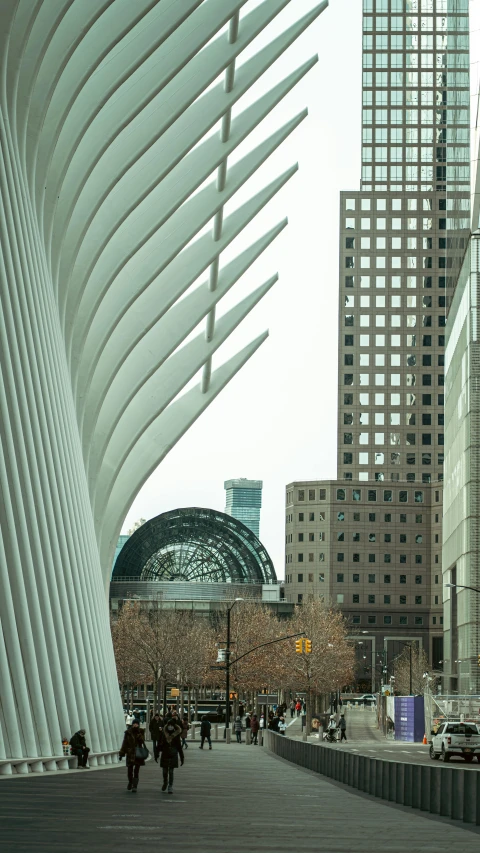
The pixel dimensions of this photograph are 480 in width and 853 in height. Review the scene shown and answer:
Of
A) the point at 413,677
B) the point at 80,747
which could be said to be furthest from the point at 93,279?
the point at 413,677

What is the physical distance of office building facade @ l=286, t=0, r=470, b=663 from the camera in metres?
147

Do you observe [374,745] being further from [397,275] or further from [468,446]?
[397,275]

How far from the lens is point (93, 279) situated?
96.4 feet

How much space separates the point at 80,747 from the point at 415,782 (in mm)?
7974

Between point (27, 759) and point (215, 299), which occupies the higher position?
point (215, 299)

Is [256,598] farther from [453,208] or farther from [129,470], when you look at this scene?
[129,470]

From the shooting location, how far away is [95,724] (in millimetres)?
27109

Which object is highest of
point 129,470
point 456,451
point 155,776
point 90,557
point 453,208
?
point 453,208

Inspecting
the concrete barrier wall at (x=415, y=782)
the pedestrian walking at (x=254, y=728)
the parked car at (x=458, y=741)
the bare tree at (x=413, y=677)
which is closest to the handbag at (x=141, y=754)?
the concrete barrier wall at (x=415, y=782)

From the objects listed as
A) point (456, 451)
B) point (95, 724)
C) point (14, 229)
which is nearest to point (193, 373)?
point (95, 724)

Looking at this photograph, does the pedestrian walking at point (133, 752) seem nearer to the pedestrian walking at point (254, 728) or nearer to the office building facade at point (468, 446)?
the pedestrian walking at point (254, 728)

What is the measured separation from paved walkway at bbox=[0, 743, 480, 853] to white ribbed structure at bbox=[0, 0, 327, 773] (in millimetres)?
2827

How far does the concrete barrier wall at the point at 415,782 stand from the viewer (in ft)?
49.1

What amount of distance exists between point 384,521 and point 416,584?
26.5 ft
